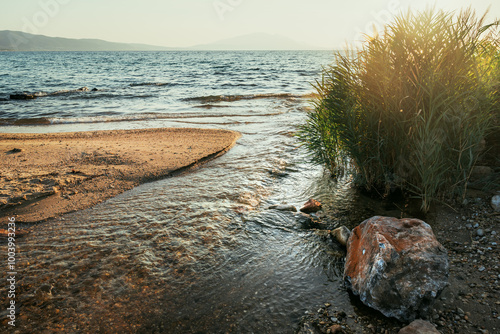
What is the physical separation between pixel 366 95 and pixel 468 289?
309 centimetres

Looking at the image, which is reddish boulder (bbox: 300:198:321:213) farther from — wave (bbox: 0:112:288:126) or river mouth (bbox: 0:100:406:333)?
wave (bbox: 0:112:288:126)

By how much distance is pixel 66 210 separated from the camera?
198 inches


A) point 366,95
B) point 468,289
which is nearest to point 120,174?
point 366,95

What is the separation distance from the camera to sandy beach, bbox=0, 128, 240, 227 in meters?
5.20

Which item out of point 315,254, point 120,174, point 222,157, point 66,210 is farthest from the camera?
point 222,157

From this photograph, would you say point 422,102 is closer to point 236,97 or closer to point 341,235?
point 341,235

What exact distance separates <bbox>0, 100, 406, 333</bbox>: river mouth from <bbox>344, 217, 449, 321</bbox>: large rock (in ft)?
1.13

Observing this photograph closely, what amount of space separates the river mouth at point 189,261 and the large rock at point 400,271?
0.35 m

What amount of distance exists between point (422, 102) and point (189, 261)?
3876mm

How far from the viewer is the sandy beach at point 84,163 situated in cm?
520

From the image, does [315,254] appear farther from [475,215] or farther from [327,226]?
[475,215]

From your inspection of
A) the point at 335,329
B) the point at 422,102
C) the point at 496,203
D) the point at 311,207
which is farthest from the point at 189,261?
the point at 496,203

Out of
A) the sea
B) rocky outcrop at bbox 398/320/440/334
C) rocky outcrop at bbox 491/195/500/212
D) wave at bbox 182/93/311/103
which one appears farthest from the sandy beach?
wave at bbox 182/93/311/103

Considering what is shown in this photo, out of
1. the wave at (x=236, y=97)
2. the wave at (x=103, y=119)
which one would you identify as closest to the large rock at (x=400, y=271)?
the wave at (x=103, y=119)
